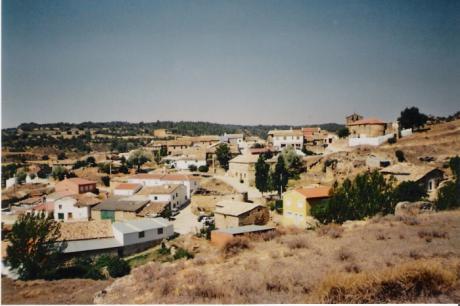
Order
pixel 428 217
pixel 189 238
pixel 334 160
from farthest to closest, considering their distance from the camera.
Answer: pixel 334 160 → pixel 189 238 → pixel 428 217

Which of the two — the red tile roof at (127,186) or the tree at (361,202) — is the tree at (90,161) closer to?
the red tile roof at (127,186)

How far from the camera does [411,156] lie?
18.9m

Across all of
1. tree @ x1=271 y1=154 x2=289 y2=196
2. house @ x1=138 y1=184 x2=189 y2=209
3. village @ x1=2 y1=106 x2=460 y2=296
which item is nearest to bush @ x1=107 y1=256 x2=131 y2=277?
village @ x1=2 y1=106 x2=460 y2=296

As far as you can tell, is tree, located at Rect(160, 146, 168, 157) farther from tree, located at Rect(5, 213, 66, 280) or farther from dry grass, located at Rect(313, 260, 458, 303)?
dry grass, located at Rect(313, 260, 458, 303)

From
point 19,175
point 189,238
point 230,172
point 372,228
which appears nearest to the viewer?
point 372,228

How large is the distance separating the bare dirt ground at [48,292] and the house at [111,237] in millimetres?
4090

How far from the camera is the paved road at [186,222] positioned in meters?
14.5

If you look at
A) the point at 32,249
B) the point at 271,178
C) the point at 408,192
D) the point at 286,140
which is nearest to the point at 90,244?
the point at 32,249

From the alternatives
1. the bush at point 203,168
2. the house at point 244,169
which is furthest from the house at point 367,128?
the bush at point 203,168

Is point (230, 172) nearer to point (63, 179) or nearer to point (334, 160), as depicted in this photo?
point (334, 160)

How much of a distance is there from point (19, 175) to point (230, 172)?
14540mm

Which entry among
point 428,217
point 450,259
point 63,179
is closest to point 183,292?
point 450,259

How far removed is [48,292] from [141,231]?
629 centimetres

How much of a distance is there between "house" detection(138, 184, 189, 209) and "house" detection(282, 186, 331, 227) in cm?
633
